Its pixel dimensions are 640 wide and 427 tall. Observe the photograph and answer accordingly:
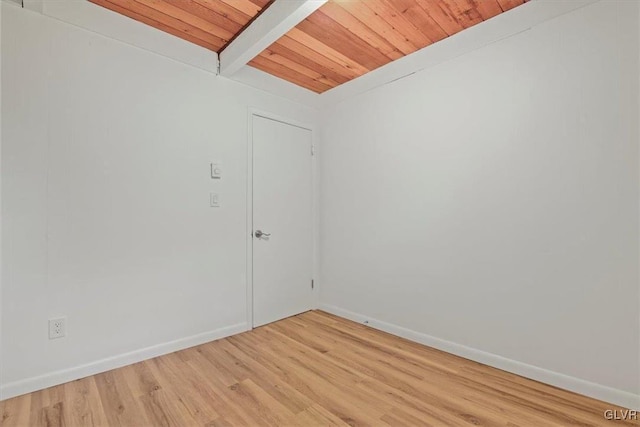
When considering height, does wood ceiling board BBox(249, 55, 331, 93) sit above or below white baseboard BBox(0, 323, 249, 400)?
above

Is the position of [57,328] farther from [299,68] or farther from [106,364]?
[299,68]

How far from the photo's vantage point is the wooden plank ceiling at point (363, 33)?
200 cm

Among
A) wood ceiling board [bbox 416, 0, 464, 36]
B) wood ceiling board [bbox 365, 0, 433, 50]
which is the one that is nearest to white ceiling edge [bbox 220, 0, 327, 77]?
wood ceiling board [bbox 365, 0, 433, 50]

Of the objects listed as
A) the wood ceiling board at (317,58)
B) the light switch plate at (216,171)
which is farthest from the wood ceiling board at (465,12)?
the light switch plate at (216,171)

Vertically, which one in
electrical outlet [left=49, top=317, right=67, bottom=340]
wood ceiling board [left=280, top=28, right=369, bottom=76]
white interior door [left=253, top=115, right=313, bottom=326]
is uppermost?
wood ceiling board [left=280, top=28, right=369, bottom=76]

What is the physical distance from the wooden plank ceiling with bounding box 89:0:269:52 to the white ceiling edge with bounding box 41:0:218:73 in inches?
1.8

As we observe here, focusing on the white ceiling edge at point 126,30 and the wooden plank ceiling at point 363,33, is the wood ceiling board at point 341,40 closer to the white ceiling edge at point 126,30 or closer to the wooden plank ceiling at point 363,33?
the wooden plank ceiling at point 363,33

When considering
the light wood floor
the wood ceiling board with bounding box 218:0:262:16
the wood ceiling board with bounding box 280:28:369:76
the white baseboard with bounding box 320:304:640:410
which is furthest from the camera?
the wood ceiling board with bounding box 280:28:369:76

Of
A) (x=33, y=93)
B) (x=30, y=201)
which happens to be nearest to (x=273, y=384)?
(x=30, y=201)

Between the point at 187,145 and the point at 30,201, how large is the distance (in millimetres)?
1061

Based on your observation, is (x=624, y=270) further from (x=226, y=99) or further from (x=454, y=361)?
(x=226, y=99)

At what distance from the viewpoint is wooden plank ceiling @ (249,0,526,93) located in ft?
6.57

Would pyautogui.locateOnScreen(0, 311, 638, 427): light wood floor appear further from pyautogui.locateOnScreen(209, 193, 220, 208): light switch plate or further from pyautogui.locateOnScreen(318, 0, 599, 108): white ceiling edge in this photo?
pyautogui.locateOnScreen(318, 0, 599, 108): white ceiling edge

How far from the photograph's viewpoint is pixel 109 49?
2100mm
